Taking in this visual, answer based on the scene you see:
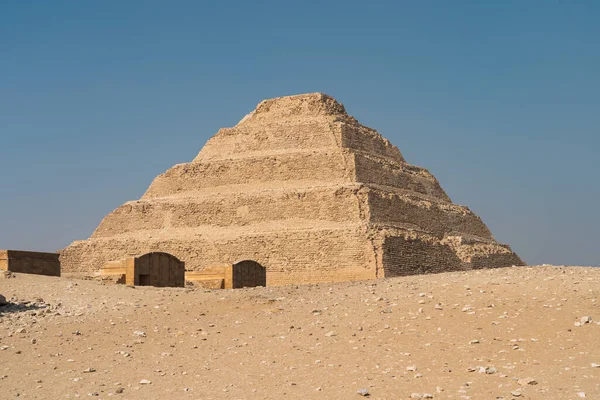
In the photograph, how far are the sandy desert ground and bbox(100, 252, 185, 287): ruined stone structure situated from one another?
7.13 m

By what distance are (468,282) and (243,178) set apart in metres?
26.2

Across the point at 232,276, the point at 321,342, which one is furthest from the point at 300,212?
the point at 321,342

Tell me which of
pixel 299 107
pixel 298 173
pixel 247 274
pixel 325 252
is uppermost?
pixel 299 107

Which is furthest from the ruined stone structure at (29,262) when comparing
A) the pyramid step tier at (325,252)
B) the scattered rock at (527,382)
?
the scattered rock at (527,382)

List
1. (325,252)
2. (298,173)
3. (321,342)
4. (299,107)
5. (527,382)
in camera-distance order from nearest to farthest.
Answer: (527,382) → (321,342) → (325,252) → (298,173) → (299,107)

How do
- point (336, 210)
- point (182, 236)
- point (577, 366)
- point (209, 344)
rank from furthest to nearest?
1. point (182, 236)
2. point (336, 210)
3. point (209, 344)
4. point (577, 366)

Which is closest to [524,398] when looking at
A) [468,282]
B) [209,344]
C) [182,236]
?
[209,344]

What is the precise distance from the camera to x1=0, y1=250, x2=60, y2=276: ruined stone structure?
76.4ft

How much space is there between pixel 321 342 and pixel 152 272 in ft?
44.2

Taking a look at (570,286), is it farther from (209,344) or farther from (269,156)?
(269,156)

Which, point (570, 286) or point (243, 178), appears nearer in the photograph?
point (570, 286)

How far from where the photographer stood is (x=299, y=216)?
38.3m

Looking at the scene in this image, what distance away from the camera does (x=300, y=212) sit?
126ft

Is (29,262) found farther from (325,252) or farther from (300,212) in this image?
→ (300,212)
